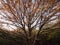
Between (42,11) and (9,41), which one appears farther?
(9,41)

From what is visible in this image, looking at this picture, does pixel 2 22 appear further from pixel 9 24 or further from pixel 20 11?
pixel 20 11

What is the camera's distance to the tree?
27.5ft

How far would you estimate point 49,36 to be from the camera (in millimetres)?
12820

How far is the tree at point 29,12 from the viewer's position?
330 inches

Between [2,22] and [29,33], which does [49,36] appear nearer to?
[29,33]

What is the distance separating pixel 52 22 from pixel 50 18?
0.42 metres

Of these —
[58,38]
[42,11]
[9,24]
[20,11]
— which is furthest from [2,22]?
[58,38]

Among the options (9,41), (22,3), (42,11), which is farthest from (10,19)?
(9,41)

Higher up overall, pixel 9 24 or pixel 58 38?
pixel 9 24

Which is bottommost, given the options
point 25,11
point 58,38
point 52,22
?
point 58,38

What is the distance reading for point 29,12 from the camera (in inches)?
343

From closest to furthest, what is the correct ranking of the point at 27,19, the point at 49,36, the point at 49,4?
the point at 49,4 < the point at 27,19 < the point at 49,36

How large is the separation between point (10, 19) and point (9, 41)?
15.1 feet

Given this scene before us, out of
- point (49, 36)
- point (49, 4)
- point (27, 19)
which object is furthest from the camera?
point (49, 36)
